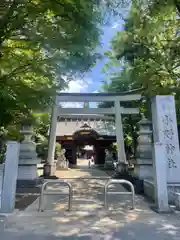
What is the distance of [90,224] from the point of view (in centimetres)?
413

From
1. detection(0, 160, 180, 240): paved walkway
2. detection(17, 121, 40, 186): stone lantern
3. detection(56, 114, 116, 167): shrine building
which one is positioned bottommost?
detection(0, 160, 180, 240): paved walkway

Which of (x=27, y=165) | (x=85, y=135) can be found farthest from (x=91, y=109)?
(x=85, y=135)

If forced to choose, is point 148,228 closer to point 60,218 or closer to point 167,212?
point 167,212

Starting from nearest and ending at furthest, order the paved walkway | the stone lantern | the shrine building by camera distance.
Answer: the paved walkway, the stone lantern, the shrine building

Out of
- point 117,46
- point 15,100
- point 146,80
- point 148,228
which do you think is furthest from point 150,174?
point 15,100

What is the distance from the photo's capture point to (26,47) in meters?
4.91

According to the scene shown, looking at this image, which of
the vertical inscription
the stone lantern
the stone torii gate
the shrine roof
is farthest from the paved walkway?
the shrine roof

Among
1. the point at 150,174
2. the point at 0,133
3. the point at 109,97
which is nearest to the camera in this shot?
the point at 0,133

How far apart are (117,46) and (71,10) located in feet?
17.5

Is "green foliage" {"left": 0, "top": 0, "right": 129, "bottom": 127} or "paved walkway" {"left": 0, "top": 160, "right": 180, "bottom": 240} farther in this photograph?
"green foliage" {"left": 0, "top": 0, "right": 129, "bottom": 127}

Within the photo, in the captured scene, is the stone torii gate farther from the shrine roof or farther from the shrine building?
the shrine roof

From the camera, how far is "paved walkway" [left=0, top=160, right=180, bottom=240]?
3.53 metres

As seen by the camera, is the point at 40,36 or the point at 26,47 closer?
the point at 40,36

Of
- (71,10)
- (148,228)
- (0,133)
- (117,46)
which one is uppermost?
(117,46)
